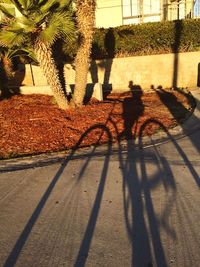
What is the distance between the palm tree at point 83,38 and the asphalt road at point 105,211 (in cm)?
341

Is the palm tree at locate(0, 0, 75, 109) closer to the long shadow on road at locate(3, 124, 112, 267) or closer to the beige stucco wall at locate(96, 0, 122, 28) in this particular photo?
the long shadow on road at locate(3, 124, 112, 267)

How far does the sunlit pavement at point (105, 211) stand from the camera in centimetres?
362

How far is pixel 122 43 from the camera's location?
14.0 meters

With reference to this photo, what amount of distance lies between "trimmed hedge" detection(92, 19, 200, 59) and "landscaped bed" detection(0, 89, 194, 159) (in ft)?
12.2

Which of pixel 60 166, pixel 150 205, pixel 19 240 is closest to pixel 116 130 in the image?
pixel 60 166

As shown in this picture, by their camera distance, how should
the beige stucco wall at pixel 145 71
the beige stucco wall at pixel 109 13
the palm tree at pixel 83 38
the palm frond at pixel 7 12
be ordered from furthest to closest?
the beige stucco wall at pixel 109 13
the beige stucco wall at pixel 145 71
the palm tree at pixel 83 38
the palm frond at pixel 7 12

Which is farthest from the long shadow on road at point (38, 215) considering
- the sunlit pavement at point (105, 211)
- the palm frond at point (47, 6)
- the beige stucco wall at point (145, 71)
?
the beige stucco wall at point (145, 71)

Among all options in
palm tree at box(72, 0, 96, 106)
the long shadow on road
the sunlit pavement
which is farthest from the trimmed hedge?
the long shadow on road

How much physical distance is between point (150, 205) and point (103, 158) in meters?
1.87

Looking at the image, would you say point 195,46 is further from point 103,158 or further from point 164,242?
point 164,242

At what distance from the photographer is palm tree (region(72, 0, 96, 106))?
8.73 meters

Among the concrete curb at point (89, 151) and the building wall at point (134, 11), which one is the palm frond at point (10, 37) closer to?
the concrete curb at point (89, 151)

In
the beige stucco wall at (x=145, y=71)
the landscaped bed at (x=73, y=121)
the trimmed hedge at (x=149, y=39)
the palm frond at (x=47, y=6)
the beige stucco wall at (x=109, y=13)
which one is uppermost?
the beige stucco wall at (x=109, y=13)

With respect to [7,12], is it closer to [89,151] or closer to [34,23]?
[34,23]
